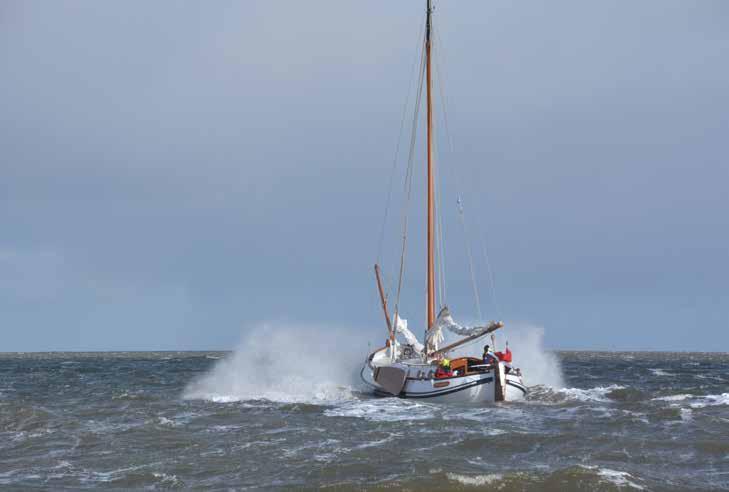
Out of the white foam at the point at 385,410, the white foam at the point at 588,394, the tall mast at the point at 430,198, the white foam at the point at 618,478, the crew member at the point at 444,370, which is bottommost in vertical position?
the white foam at the point at 588,394

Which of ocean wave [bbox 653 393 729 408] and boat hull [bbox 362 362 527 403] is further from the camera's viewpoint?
ocean wave [bbox 653 393 729 408]

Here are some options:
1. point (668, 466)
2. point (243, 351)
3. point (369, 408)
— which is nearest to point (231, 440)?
point (369, 408)

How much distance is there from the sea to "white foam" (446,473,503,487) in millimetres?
57

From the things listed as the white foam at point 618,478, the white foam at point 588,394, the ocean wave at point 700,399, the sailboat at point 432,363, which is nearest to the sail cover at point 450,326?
the sailboat at point 432,363

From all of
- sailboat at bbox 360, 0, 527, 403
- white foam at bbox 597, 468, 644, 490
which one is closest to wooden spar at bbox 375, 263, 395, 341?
sailboat at bbox 360, 0, 527, 403

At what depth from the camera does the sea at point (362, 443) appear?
848 inches

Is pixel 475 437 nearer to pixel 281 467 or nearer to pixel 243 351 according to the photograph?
pixel 281 467

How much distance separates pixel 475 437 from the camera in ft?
94.8

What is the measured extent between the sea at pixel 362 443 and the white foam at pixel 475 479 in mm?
57

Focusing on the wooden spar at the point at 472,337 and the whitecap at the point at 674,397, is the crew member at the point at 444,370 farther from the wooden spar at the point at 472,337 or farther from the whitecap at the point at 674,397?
the whitecap at the point at 674,397

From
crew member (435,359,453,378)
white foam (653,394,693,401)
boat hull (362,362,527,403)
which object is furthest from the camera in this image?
white foam (653,394,693,401)

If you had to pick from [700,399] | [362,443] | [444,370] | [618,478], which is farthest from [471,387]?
[618,478]

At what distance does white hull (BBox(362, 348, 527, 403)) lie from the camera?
40.9 m

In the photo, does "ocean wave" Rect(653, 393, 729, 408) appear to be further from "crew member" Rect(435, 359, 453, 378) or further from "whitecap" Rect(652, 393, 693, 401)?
"crew member" Rect(435, 359, 453, 378)
